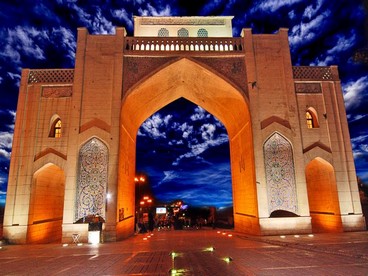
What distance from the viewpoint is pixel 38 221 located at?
11336mm

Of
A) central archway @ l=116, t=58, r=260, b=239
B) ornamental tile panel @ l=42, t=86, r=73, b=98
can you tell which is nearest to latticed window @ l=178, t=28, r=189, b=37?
central archway @ l=116, t=58, r=260, b=239

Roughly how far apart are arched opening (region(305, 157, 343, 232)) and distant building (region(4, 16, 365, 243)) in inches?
1.8

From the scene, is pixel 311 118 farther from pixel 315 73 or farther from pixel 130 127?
pixel 130 127

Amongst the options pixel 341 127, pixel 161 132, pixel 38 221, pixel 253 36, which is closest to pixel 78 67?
pixel 38 221

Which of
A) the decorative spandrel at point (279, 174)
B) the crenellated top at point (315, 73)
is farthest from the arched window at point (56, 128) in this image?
the crenellated top at point (315, 73)

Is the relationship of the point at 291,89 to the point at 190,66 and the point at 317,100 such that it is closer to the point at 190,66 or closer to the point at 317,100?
the point at 317,100

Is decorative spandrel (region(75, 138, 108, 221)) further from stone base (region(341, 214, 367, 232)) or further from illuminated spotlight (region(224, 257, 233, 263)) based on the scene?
stone base (region(341, 214, 367, 232))

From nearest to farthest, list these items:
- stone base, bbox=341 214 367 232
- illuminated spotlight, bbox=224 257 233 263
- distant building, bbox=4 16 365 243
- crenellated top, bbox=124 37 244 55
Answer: illuminated spotlight, bbox=224 257 233 263 < distant building, bbox=4 16 365 243 < stone base, bbox=341 214 367 232 < crenellated top, bbox=124 37 244 55

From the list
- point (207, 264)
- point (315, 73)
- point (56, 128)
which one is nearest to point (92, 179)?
point (56, 128)

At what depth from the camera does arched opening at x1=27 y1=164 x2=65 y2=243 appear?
10901 millimetres

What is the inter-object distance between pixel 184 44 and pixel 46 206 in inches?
381

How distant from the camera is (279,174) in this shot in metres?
11.1

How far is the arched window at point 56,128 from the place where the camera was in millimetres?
11704

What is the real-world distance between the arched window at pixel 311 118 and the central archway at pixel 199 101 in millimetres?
2805
